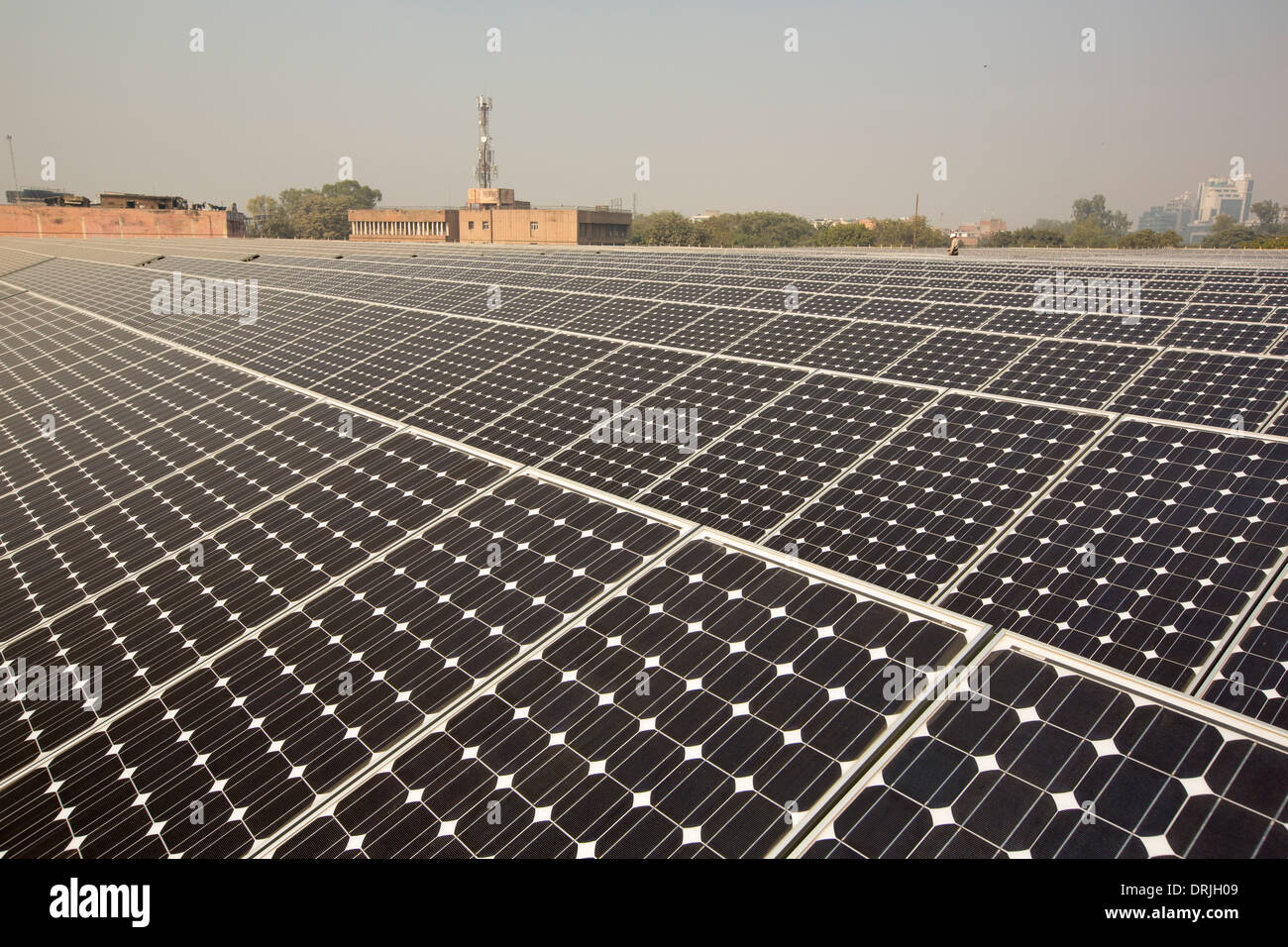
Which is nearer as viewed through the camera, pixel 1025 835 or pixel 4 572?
pixel 1025 835

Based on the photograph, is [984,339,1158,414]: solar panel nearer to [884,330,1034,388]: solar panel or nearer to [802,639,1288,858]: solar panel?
[884,330,1034,388]: solar panel

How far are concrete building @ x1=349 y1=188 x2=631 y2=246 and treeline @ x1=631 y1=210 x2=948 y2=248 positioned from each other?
14824 millimetres

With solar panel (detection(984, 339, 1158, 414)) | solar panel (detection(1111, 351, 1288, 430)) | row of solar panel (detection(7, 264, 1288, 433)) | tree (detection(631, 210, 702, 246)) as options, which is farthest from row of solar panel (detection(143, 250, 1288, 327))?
tree (detection(631, 210, 702, 246))

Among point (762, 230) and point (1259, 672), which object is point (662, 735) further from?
point (762, 230)

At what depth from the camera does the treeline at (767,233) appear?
150875 millimetres

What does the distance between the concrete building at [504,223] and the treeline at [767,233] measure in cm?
1482

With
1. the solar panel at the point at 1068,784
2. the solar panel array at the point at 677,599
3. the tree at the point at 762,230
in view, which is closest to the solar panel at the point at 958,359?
the solar panel array at the point at 677,599

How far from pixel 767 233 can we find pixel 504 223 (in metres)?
89.2

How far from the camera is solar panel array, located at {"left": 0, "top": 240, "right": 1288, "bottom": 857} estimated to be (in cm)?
891

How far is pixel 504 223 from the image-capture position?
125 meters

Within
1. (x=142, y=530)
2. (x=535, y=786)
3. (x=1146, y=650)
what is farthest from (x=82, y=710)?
(x=1146, y=650)
